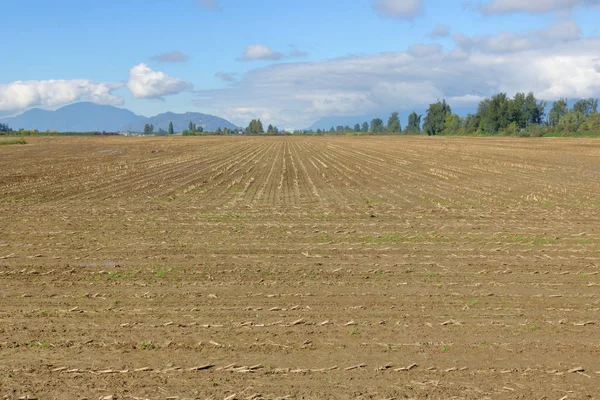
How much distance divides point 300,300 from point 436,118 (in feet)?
565

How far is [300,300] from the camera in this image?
870 cm

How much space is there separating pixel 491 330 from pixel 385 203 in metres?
11.8

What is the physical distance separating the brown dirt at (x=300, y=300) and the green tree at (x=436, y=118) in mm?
158376

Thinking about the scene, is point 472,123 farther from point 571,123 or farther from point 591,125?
point 591,125

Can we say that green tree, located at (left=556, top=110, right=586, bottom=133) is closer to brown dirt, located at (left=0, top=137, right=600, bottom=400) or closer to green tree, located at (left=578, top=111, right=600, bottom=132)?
green tree, located at (left=578, top=111, right=600, bottom=132)

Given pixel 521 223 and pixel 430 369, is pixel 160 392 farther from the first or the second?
pixel 521 223

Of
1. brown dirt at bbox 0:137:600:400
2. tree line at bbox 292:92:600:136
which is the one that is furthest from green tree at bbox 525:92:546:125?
brown dirt at bbox 0:137:600:400

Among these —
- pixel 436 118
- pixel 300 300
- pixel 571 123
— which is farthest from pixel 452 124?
pixel 300 300

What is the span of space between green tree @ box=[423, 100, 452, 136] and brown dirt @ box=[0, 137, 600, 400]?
520 feet

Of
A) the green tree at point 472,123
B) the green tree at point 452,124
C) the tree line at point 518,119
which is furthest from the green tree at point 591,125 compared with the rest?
the green tree at point 452,124

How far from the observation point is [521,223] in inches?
595

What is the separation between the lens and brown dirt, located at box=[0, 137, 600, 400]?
20.0 ft

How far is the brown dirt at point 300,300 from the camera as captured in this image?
6102 mm

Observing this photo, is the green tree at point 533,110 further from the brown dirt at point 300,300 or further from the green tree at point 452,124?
the brown dirt at point 300,300
